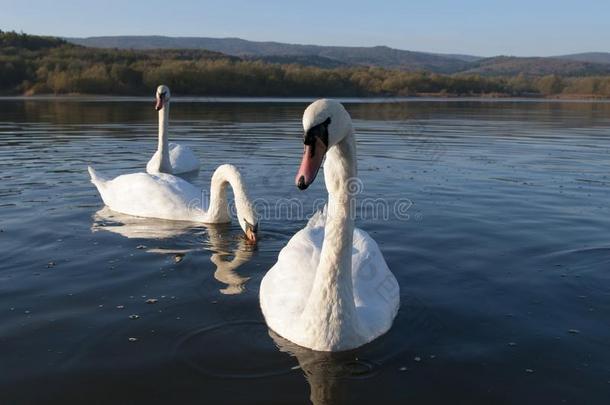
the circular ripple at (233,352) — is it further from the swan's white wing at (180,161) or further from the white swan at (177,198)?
the swan's white wing at (180,161)

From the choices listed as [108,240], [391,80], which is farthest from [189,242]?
[391,80]

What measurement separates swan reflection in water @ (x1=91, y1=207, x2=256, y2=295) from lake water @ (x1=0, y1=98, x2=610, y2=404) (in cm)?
4

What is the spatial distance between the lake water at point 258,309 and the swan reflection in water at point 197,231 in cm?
4

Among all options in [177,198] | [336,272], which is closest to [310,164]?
[336,272]

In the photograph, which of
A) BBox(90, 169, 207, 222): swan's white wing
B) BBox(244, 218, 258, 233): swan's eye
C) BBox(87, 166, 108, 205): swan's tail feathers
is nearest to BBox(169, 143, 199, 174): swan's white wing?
BBox(87, 166, 108, 205): swan's tail feathers

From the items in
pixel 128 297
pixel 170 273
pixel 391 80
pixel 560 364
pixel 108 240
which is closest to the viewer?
pixel 560 364

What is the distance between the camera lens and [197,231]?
411 inches

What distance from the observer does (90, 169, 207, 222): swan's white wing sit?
11023mm

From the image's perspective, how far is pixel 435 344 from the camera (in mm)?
6148

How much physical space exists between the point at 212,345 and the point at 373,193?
7.61 metres

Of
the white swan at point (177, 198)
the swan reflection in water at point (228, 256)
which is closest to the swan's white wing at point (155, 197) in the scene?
the white swan at point (177, 198)

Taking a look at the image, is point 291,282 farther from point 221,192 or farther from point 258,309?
point 221,192

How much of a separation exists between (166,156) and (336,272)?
978 cm

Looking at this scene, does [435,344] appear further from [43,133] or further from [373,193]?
[43,133]
